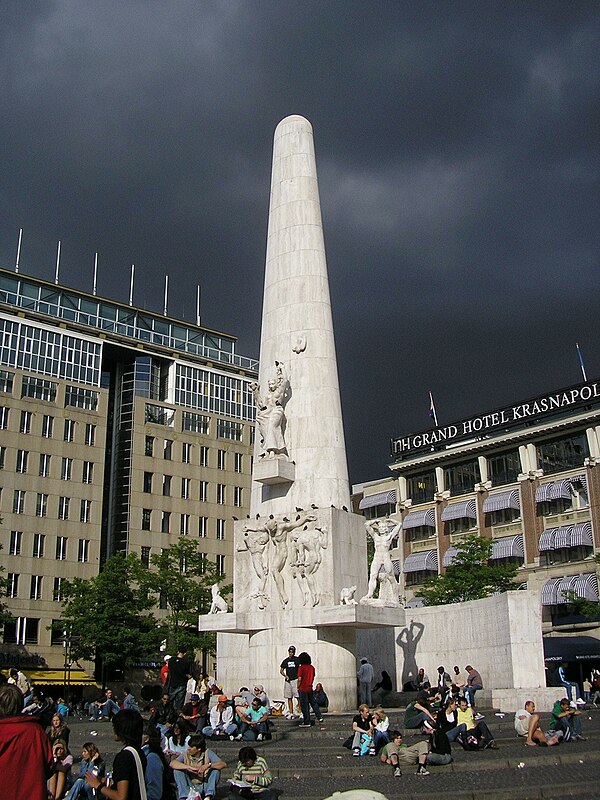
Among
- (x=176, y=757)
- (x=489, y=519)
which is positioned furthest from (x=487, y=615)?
(x=489, y=519)

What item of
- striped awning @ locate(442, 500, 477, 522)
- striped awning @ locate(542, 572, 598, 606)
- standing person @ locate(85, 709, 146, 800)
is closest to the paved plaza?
standing person @ locate(85, 709, 146, 800)

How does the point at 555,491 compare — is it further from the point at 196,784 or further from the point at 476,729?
the point at 196,784

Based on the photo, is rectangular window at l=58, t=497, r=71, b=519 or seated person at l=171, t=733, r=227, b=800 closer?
seated person at l=171, t=733, r=227, b=800

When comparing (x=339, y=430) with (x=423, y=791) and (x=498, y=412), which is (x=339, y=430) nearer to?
(x=423, y=791)

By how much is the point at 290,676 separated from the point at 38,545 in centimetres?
5092

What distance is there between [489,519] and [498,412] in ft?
28.3

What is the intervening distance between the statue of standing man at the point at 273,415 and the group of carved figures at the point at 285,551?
2.07 meters

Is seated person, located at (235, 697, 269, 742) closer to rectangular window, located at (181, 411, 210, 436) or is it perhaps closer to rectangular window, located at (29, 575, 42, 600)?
rectangular window, located at (29, 575, 42, 600)

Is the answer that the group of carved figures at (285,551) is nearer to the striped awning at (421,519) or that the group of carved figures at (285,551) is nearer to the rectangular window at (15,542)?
the striped awning at (421,519)

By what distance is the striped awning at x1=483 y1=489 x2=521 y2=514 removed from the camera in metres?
62.4

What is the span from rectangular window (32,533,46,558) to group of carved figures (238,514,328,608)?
1778 inches

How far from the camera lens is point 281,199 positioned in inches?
1156

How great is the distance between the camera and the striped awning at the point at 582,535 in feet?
186

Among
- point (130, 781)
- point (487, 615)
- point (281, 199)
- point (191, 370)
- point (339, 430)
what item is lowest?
point (130, 781)
